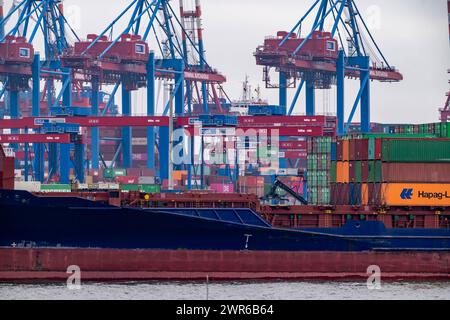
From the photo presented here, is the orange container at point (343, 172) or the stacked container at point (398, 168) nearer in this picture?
A: the stacked container at point (398, 168)

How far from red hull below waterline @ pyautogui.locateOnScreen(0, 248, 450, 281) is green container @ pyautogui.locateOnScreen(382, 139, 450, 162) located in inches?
200

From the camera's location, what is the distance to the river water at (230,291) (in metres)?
57.4

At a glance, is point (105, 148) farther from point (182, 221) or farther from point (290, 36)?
point (182, 221)

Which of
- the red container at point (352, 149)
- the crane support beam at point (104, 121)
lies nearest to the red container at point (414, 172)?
the red container at point (352, 149)

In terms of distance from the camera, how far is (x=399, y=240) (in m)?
65.8

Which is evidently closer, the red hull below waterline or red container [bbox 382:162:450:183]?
the red hull below waterline

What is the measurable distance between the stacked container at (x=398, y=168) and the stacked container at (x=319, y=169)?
294 centimetres

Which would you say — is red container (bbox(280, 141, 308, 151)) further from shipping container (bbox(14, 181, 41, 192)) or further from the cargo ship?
the cargo ship

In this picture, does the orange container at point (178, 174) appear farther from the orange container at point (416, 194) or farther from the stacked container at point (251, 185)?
the orange container at point (416, 194)

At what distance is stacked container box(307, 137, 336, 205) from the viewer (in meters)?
69.8

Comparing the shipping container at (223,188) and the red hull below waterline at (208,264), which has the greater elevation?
the shipping container at (223,188)

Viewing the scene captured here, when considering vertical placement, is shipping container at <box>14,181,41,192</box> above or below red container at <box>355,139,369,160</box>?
below

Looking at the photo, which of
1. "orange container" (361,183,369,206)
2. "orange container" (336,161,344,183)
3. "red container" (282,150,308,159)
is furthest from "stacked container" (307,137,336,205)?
"red container" (282,150,308,159)
